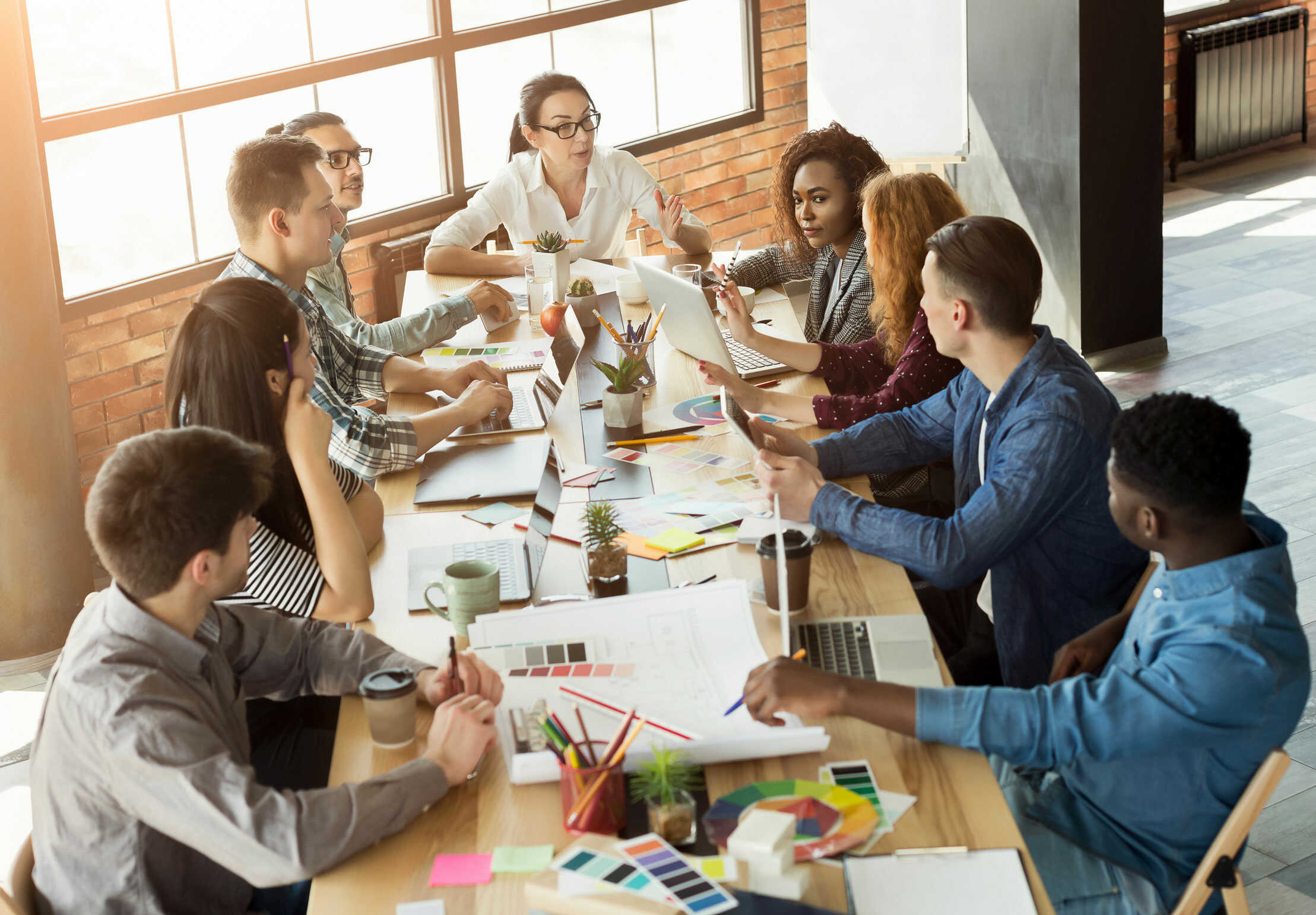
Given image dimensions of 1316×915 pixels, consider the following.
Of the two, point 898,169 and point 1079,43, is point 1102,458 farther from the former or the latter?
point 898,169

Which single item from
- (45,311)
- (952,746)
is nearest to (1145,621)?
(952,746)

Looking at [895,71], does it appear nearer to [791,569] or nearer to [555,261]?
[555,261]

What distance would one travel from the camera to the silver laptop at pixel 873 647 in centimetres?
179

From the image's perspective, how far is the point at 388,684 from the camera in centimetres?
167

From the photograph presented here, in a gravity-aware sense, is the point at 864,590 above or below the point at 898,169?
below

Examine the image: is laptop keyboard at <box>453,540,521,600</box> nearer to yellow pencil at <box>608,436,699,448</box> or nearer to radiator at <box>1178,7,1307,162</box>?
yellow pencil at <box>608,436,699,448</box>

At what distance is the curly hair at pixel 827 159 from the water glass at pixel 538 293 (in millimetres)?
711

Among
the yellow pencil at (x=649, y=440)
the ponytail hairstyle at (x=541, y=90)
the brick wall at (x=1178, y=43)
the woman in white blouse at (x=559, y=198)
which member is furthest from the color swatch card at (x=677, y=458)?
the brick wall at (x=1178, y=43)

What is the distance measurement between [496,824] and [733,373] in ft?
5.15

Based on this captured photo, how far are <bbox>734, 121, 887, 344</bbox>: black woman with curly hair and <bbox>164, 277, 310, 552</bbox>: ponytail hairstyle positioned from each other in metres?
1.58

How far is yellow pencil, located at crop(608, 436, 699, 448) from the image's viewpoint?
272cm

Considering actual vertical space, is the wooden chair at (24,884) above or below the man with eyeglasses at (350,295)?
below

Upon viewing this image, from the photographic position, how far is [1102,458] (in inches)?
81.7

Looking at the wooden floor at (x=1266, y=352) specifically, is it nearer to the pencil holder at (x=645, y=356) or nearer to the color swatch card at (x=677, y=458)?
Answer: the color swatch card at (x=677, y=458)
